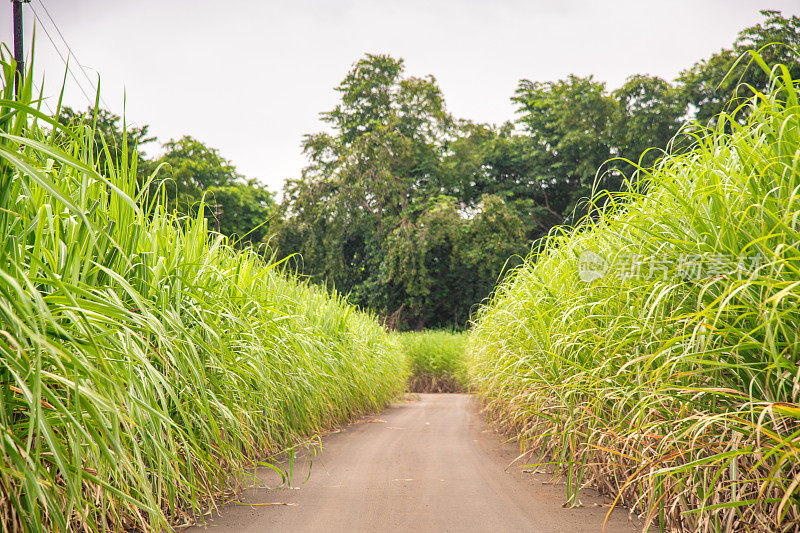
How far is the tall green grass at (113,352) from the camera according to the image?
3.68 ft

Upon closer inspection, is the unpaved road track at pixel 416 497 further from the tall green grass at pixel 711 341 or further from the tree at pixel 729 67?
the tree at pixel 729 67

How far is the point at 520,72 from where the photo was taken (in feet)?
79.8

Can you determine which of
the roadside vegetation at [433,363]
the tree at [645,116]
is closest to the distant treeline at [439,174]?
the tree at [645,116]

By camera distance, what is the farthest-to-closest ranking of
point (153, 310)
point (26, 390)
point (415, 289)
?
point (415, 289), point (153, 310), point (26, 390)

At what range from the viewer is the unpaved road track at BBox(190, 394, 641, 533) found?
202cm

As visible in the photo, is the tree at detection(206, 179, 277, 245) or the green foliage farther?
the tree at detection(206, 179, 277, 245)

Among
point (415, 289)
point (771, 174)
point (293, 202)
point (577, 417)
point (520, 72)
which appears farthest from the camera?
point (520, 72)

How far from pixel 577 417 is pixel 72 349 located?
6.82 feet

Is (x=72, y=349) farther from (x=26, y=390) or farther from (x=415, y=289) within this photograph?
(x=415, y=289)

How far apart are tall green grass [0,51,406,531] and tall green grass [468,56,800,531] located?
1.45m

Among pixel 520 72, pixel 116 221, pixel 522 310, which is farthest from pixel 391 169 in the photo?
pixel 116 221

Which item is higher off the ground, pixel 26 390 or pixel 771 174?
pixel 771 174

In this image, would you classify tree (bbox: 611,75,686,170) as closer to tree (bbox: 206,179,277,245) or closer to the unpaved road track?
tree (bbox: 206,179,277,245)

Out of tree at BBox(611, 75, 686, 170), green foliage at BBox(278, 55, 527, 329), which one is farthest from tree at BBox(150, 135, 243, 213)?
tree at BBox(611, 75, 686, 170)
